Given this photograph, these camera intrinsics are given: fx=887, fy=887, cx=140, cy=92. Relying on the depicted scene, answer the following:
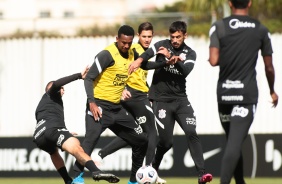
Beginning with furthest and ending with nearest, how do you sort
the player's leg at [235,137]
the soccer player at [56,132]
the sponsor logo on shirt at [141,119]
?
the sponsor logo on shirt at [141,119], the soccer player at [56,132], the player's leg at [235,137]

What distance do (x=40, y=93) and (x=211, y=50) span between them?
13953 mm

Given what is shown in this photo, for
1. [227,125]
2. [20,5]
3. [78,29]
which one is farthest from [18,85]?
[20,5]

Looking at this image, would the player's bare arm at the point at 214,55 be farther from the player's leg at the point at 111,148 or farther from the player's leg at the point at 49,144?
the player's leg at the point at 111,148

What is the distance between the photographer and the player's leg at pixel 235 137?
9836mm

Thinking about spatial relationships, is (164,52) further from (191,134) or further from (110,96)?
(191,134)

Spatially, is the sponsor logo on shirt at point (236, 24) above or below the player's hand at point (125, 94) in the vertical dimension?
above

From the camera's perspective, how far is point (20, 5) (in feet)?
173

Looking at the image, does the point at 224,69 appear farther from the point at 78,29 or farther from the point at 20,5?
the point at 20,5

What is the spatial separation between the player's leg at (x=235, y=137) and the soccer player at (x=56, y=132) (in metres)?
2.29

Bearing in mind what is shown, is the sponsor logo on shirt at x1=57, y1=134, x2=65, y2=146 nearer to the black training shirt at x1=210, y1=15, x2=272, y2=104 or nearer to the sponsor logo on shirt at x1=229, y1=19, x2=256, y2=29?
the black training shirt at x1=210, y1=15, x2=272, y2=104

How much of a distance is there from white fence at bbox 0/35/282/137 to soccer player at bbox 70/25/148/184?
965 cm

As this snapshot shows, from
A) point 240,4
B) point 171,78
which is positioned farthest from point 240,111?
point 171,78

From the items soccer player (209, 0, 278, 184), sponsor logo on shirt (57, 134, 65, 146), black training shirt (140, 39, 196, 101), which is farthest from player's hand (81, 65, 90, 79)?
soccer player (209, 0, 278, 184)

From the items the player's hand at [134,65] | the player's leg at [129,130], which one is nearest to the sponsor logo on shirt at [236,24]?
the player's hand at [134,65]
